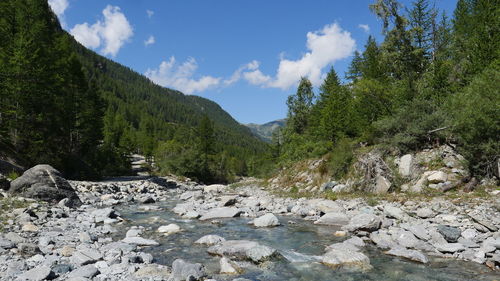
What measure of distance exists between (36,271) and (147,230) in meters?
6.52

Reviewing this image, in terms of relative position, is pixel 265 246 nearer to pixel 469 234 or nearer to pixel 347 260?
pixel 347 260

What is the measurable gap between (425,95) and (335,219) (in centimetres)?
1440

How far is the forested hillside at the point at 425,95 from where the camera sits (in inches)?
587

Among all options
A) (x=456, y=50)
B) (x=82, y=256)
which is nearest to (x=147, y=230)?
(x=82, y=256)

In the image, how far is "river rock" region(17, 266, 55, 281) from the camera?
6.36 meters

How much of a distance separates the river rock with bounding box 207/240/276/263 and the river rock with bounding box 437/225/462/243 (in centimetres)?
554

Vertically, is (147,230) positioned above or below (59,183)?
below

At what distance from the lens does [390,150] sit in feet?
67.5

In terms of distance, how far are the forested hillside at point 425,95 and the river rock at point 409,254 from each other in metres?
8.22

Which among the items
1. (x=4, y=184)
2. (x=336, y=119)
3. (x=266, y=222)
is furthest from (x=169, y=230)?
(x=336, y=119)

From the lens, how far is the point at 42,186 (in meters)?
16.3

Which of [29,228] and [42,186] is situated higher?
[42,186]

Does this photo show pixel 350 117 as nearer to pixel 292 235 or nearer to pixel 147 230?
pixel 292 235

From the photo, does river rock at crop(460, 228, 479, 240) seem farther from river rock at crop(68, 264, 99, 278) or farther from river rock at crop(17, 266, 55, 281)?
river rock at crop(17, 266, 55, 281)
